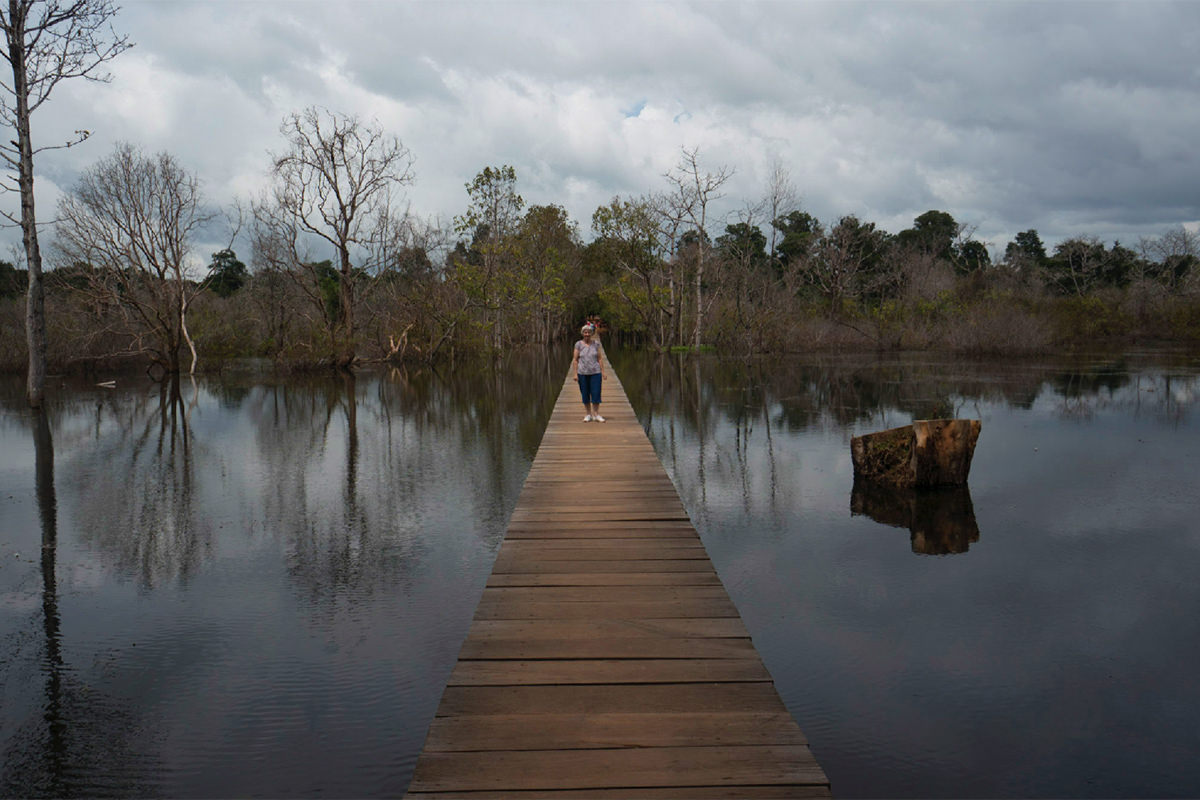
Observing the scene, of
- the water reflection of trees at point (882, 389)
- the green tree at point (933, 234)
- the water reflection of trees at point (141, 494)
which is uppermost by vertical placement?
the green tree at point (933, 234)

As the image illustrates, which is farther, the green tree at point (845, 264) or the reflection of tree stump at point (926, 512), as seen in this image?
the green tree at point (845, 264)

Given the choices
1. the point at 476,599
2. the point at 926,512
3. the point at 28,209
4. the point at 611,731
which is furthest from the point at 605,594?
the point at 28,209

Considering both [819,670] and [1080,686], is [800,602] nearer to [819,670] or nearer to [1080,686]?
[819,670]

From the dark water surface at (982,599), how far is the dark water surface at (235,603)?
88.1 inches

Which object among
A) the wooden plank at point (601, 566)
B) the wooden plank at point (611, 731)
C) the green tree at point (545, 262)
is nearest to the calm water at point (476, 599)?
the wooden plank at point (601, 566)

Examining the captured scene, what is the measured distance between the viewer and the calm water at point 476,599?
151 inches

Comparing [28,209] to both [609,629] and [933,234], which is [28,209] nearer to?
[609,629]

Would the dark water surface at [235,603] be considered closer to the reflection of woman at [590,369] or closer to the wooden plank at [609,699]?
the wooden plank at [609,699]

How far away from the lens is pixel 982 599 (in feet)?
19.4

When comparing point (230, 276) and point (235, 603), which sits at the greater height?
point (230, 276)

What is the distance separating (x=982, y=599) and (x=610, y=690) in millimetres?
3761

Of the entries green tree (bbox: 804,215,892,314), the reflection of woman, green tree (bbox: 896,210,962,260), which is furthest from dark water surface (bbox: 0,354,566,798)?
green tree (bbox: 896,210,962,260)

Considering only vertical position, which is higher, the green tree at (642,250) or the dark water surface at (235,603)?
the green tree at (642,250)

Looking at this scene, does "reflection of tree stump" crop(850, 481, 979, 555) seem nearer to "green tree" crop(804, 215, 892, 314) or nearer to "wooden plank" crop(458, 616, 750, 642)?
"wooden plank" crop(458, 616, 750, 642)
